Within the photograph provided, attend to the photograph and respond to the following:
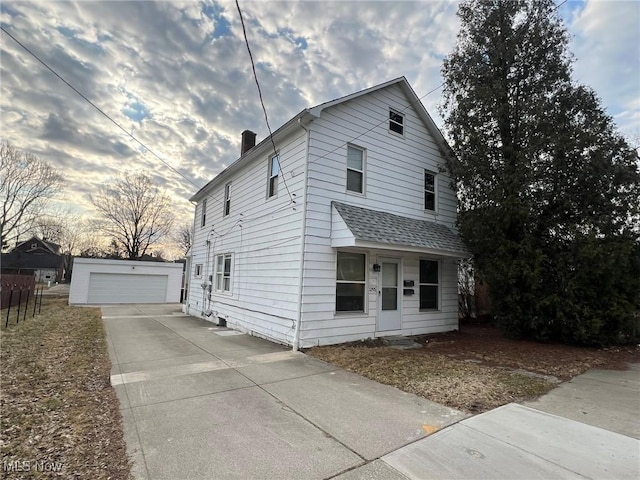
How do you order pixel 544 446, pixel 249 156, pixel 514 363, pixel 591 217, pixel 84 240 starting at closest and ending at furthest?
pixel 544 446 < pixel 514 363 < pixel 591 217 < pixel 249 156 < pixel 84 240

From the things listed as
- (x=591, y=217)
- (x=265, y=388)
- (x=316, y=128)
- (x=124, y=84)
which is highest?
(x=124, y=84)

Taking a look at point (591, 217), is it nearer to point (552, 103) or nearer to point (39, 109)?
point (552, 103)

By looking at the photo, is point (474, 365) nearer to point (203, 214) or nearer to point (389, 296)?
point (389, 296)

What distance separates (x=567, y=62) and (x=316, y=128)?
699cm

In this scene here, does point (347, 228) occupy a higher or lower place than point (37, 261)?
higher

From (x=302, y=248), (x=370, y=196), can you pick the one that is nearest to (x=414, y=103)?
(x=370, y=196)

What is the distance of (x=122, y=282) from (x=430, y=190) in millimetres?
21084

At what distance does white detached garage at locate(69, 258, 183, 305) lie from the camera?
21188 millimetres

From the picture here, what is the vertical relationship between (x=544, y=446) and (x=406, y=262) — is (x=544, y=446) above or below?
below

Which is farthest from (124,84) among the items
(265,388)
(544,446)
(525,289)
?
(525,289)

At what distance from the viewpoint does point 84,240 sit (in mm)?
51750

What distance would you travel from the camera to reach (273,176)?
32.5ft

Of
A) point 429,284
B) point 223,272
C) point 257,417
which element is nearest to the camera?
point 257,417

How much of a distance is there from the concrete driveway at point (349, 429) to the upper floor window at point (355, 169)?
5028 millimetres
